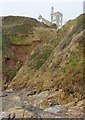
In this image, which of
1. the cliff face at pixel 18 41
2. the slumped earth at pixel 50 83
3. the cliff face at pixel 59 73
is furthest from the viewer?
the cliff face at pixel 18 41

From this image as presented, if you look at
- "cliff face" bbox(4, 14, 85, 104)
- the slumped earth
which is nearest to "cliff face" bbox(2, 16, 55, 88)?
the slumped earth

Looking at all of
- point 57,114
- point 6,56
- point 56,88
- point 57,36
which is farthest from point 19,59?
point 57,114

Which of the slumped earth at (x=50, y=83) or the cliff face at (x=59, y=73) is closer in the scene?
the slumped earth at (x=50, y=83)

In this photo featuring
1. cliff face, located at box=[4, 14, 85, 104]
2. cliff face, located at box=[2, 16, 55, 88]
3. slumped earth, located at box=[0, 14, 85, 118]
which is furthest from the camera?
cliff face, located at box=[2, 16, 55, 88]

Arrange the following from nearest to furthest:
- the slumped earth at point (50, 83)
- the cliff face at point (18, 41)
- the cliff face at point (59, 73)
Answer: the slumped earth at point (50, 83) < the cliff face at point (59, 73) < the cliff face at point (18, 41)

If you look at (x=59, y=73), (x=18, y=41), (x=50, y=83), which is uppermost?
(x=18, y=41)

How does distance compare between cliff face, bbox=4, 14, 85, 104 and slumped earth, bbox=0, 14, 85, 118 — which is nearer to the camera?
slumped earth, bbox=0, 14, 85, 118

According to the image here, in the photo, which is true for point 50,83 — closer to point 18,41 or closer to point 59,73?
point 59,73

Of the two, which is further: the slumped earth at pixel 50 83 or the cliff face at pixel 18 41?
the cliff face at pixel 18 41

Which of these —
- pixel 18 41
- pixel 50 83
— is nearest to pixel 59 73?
pixel 50 83

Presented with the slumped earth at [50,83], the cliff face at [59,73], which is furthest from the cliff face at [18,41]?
the cliff face at [59,73]

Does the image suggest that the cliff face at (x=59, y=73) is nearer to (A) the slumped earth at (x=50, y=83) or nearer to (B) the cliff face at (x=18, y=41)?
(A) the slumped earth at (x=50, y=83)

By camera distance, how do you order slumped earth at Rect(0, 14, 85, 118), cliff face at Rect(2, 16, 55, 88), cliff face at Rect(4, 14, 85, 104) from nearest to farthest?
slumped earth at Rect(0, 14, 85, 118), cliff face at Rect(4, 14, 85, 104), cliff face at Rect(2, 16, 55, 88)

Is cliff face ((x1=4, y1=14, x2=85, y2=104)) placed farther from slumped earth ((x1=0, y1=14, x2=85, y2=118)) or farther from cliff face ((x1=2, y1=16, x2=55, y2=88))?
cliff face ((x1=2, y1=16, x2=55, y2=88))
